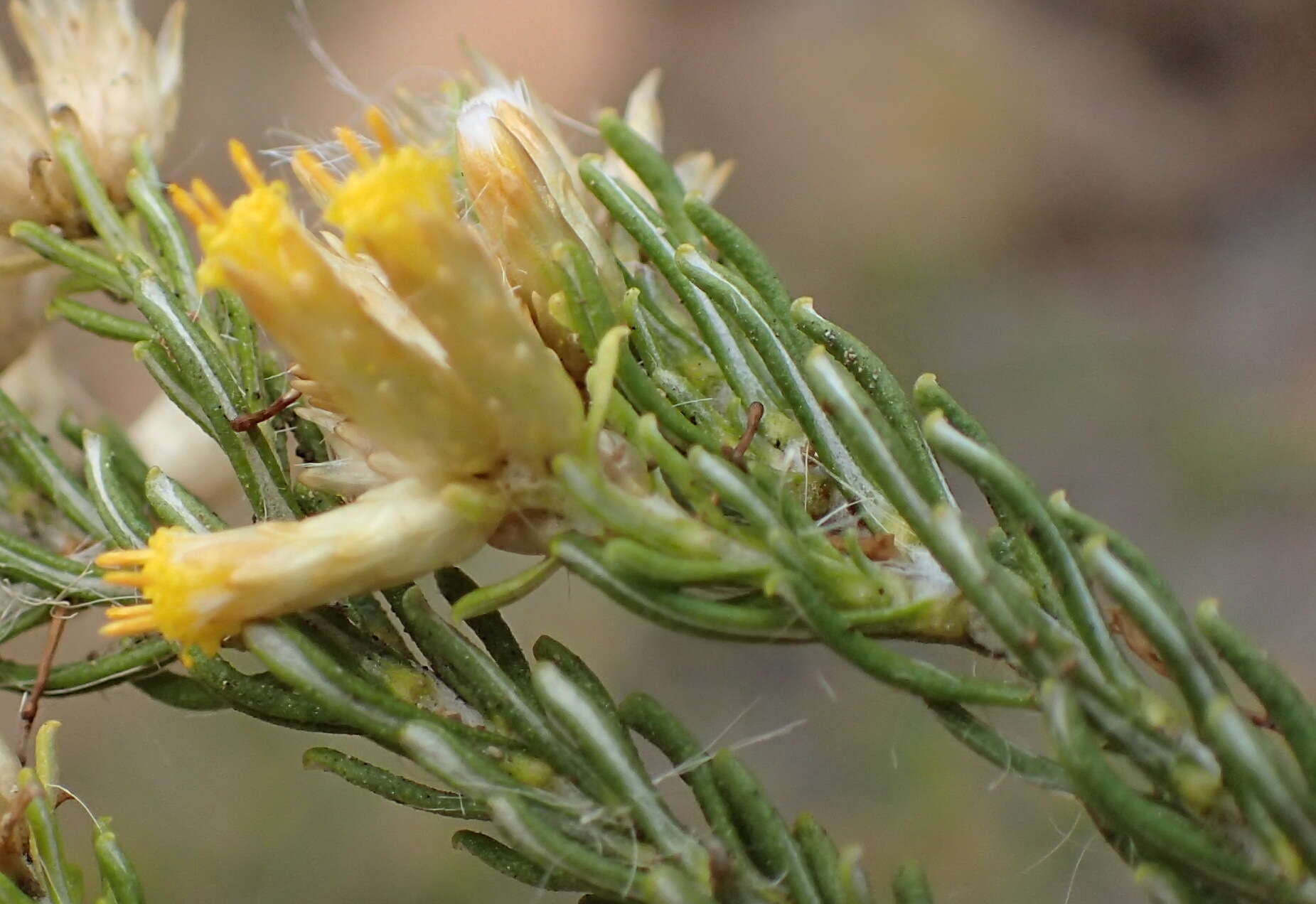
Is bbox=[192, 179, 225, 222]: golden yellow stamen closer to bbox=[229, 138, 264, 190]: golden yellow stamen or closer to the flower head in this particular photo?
bbox=[229, 138, 264, 190]: golden yellow stamen

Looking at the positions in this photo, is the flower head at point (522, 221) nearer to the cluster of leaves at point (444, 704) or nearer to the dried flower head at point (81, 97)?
the cluster of leaves at point (444, 704)

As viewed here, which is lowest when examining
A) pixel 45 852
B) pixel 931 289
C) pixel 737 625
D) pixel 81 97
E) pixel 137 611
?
pixel 45 852

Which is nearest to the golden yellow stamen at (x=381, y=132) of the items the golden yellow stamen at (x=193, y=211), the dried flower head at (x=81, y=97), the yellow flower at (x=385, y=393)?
the yellow flower at (x=385, y=393)

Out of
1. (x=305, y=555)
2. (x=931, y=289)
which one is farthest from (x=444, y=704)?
(x=931, y=289)

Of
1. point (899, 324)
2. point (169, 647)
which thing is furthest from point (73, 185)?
point (899, 324)

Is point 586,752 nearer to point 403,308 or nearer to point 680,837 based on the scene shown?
point 680,837

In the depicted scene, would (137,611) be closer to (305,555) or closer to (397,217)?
(305,555)
